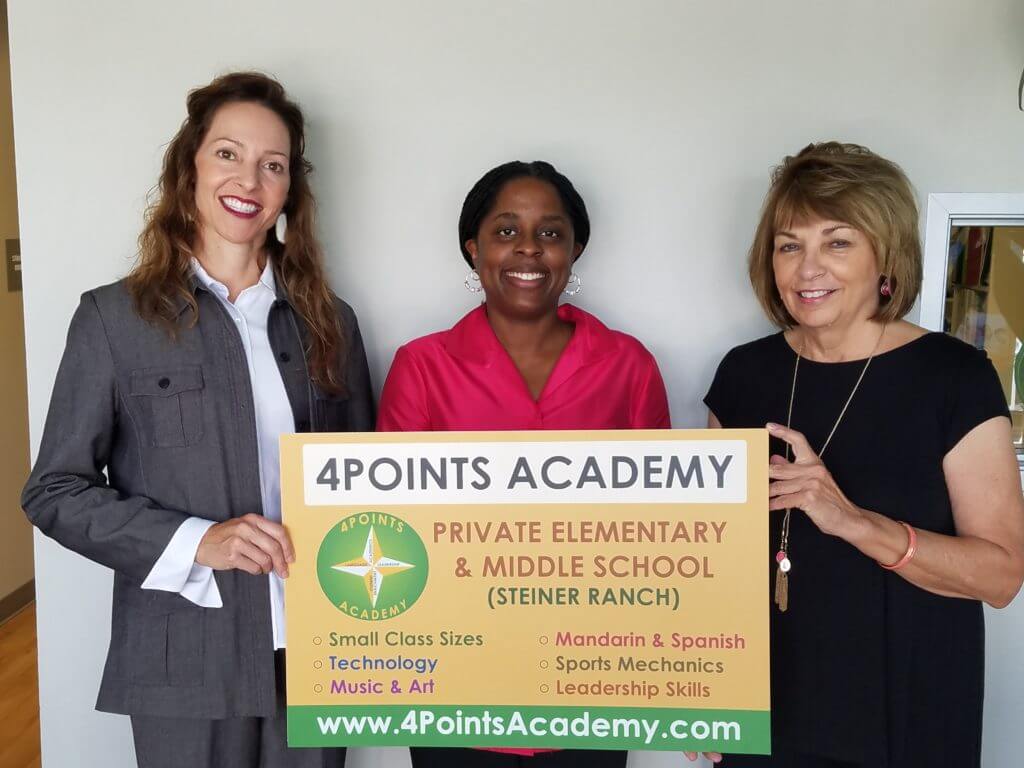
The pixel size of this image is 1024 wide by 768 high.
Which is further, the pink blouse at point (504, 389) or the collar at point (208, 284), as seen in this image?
the pink blouse at point (504, 389)

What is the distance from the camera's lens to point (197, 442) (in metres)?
1.57

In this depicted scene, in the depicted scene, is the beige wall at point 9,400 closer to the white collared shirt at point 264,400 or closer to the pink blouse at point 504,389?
the white collared shirt at point 264,400

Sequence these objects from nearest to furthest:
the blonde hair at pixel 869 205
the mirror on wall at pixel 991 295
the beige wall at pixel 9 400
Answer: the blonde hair at pixel 869 205 < the mirror on wall at pixel 991 295 < the beige wall at pixel 9 400

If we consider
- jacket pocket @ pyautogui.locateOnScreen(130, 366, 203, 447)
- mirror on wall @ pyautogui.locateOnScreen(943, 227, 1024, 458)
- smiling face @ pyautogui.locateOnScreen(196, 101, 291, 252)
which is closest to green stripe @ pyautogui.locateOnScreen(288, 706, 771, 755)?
jacket pocket @ pyautogui.locateOnScreen(130, 366, 203, 447)

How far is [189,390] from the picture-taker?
1.57m

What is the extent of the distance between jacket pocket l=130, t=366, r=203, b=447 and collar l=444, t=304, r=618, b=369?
1.75 ft

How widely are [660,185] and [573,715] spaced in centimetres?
131

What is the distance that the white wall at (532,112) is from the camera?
83.1 inches

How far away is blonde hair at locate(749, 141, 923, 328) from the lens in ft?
5.12

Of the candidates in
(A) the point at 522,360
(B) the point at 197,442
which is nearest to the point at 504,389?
(A) the point at 522,360

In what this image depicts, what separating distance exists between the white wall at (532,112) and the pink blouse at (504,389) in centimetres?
39

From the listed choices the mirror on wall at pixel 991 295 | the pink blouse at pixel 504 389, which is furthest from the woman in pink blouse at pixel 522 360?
the mirror on wall at pixel 991 295

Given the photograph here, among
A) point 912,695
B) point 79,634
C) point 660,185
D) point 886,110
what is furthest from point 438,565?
point 886,110

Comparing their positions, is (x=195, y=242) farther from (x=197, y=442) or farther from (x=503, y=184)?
(x=503, y=184)
